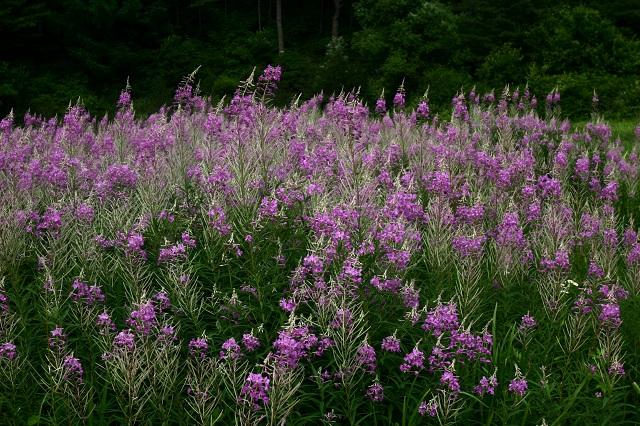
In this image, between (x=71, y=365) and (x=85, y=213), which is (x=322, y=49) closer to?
(x=85, y=213)

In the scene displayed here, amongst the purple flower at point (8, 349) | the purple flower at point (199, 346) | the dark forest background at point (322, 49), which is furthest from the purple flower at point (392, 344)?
the dark forest background at point (322, 49)

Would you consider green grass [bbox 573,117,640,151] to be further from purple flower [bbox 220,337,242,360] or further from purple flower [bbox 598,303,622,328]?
purple flower [bbox 220,337,242,360]

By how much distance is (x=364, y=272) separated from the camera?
13.1 feet


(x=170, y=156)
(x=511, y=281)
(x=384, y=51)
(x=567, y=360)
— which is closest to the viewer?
(x=567, y=360)

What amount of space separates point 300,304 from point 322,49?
3299 centimetres

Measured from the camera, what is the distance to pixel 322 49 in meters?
35.5

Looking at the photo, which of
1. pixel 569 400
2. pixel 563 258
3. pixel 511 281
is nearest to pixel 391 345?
pixel 569 400

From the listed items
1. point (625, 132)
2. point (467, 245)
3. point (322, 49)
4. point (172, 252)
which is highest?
point (172, 252)

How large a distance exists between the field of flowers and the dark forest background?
2.74 metres

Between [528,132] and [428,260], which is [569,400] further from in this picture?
[528,132]

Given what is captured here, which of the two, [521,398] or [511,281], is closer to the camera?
[521,398]

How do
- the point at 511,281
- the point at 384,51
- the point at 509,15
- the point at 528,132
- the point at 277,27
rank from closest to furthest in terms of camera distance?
1. the point at 511,281
2. the point at 528,132
3. the point at 509,15
4. the point at 384,51
5. the point at 277,27

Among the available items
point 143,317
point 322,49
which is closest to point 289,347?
point 143,317

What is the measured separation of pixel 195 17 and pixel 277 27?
719 centimetres
